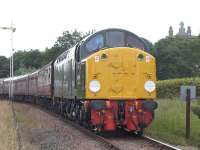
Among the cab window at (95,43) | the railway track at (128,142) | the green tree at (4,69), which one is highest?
the green tree at (4,69)

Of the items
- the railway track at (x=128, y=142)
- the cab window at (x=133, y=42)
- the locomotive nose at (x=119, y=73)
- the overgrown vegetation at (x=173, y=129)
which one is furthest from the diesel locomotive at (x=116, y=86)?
the overgrown vegetation at (x=173, y=129)

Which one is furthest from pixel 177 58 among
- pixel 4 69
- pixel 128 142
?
pixel 128 142

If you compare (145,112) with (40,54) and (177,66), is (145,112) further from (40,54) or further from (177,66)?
(40,54)

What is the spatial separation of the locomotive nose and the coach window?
898mm

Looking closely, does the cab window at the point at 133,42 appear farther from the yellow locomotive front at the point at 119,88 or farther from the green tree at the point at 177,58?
the green tree at the point at 177,58

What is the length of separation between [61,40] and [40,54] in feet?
81.4

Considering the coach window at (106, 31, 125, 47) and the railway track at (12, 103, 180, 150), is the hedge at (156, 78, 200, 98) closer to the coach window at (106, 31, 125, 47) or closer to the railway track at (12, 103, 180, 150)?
the railway track at (12, 103, 180, 150)

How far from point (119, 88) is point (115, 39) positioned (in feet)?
6.26

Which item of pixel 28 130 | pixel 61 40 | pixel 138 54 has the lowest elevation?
pixel 28 130

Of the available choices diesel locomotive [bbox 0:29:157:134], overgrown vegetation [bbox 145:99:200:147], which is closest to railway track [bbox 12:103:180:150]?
diesel locomotive [bbox 0:29:157:134]

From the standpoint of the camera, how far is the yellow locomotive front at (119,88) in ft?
53.2

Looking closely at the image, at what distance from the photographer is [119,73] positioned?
54.0 ft

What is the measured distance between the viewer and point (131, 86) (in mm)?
A: 16547

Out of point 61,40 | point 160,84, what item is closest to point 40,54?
point 61,40
